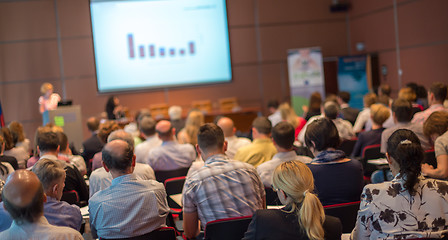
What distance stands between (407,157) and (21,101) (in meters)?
9.98

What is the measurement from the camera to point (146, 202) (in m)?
2.69

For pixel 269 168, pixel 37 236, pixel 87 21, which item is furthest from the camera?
pixel 87 21

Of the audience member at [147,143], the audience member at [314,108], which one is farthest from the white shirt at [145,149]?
the audience member at [314,108]

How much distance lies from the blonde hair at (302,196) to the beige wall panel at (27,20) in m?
9.81

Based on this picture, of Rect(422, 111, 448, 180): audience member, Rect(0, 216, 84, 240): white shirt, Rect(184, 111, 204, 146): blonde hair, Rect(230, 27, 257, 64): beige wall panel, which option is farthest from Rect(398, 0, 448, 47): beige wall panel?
Rect(0, 216, 84, 240): white shirt

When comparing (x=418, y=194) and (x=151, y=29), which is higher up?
(x=151, y=29)

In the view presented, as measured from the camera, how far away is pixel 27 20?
1061 cm

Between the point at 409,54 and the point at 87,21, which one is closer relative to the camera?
the point at 409,54

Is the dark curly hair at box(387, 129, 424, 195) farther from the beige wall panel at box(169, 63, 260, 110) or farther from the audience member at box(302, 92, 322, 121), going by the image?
the beige wall panel at box(169, 63, 260, 110)

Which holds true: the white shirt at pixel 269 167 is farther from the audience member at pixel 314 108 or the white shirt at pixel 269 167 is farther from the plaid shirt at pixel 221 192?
the audience member at pixel 314 108

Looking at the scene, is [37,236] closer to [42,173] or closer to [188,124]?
[42,173]

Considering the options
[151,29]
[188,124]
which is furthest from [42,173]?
[151,29]

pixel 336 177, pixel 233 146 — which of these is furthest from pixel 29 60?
pixel 336 177

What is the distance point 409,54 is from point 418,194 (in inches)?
333
